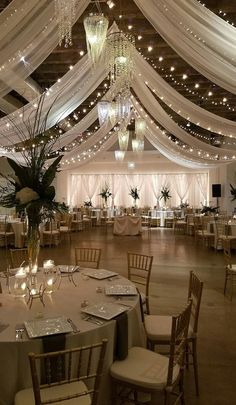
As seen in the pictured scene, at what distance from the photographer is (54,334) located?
93.1 inches

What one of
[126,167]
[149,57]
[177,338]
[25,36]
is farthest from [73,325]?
[126,167]

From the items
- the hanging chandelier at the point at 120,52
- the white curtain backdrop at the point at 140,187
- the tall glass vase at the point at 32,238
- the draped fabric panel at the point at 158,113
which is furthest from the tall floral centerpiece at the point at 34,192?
the white curtain backdrop at the point at 140,187

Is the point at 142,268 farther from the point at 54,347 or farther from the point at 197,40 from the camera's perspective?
the point at 197,40

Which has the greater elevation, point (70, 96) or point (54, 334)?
point (70, 96)

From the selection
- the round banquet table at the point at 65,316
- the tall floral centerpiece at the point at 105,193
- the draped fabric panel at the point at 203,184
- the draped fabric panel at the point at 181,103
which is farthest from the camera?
the tall floral centerpiece at the point at 105,193

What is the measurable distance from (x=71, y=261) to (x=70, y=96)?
3892mm

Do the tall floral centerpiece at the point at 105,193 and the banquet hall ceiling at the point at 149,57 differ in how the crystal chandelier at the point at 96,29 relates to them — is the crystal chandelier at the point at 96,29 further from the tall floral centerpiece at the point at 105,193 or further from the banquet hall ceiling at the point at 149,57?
the tall floral centerpiece at the point at 105,193

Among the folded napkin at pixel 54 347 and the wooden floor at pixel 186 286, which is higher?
the folded napkin at pixel 54 347

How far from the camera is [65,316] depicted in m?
2.69

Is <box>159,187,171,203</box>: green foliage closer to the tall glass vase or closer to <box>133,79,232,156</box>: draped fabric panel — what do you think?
<box>133,79,232,156</box>: draped fabric panel

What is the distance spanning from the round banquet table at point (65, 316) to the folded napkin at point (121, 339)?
0.04 metres

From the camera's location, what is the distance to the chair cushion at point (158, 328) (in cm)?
309

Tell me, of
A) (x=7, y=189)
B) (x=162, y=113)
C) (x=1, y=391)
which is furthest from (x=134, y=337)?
(x=162, y=113)

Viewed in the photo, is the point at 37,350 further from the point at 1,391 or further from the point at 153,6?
the point at 153,6
